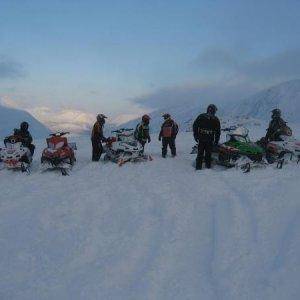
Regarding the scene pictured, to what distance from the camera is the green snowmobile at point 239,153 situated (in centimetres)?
1343

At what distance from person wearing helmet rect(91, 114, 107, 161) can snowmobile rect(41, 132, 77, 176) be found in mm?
897

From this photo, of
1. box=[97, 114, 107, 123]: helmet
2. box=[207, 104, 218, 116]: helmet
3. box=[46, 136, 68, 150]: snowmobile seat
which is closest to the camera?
box=[207, 104, 218, 116]: helmet

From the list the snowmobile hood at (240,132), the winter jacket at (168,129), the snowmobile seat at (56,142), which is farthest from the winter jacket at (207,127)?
the snowmobile seat at (56,142)

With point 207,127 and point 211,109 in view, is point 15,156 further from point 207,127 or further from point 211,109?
point 211,109

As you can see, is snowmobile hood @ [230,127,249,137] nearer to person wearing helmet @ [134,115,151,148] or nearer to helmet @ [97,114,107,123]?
person wearing helmet @ [134,115,151,148]

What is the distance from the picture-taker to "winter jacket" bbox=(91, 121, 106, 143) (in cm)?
1570

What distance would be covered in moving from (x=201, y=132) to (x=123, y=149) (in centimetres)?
269

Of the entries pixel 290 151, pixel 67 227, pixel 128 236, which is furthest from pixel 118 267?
pixel 290 151

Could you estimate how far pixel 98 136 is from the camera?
621 inches

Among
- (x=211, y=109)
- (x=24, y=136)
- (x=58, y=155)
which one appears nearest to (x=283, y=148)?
(x=211, y=109)

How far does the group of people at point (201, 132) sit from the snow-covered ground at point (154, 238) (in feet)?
5.17

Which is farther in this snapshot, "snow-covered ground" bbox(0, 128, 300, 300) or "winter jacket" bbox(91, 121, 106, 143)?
"winter jacket" bbox(91, 121, 106, 143)

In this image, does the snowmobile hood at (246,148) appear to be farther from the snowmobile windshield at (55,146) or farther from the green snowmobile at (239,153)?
the snowmobile windshield at (55,146)

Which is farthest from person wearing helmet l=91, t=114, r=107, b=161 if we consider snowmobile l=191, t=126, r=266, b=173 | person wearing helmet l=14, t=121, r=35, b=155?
snowmobile l=191, t=126, r=266, b=173
